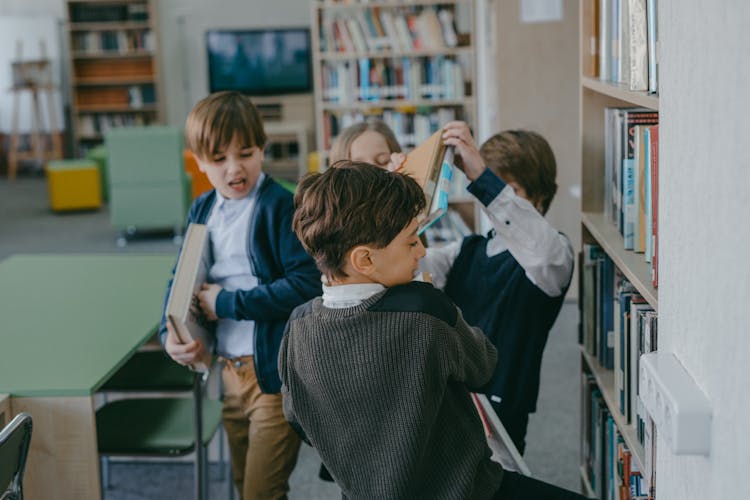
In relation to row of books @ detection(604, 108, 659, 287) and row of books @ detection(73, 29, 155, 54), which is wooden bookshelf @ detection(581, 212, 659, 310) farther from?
row of books @ detection(73, 29, 155, 54)

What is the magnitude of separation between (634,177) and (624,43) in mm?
279

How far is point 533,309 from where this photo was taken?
6.87 ft

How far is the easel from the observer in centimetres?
1082

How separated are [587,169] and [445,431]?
114cm

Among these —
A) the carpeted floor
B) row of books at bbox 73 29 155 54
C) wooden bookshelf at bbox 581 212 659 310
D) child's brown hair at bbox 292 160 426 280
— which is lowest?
the carpeted floor

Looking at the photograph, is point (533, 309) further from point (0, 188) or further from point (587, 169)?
point (0, 188)

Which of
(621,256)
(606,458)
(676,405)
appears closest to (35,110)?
(606,458)

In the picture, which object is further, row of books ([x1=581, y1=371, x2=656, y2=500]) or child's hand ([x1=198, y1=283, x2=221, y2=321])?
child's hand ([x1=198, y1=283, x2=221, y2=321])

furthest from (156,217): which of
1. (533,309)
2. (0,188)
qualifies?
(533,309)

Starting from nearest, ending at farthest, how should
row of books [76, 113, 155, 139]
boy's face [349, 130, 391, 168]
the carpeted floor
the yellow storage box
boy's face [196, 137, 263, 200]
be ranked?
1. boy's face [196, 137, 263, 200]
2. boy's face [349, 130, 391, 168]
3. the carpeted floor
4. the yellow storage box
5. row of books [76, 113, 155, 139]

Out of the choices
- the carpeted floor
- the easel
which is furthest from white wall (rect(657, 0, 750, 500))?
the easel

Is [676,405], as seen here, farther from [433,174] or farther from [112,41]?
[112,41]

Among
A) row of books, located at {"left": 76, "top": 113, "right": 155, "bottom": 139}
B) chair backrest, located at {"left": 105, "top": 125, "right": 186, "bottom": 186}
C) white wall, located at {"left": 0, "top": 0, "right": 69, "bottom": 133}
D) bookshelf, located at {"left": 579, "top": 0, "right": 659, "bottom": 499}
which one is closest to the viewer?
bookshelf, located at {"left": 579, "top": 0, "right": 659, "bottom": 499}

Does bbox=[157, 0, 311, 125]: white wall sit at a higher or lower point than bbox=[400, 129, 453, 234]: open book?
higher
